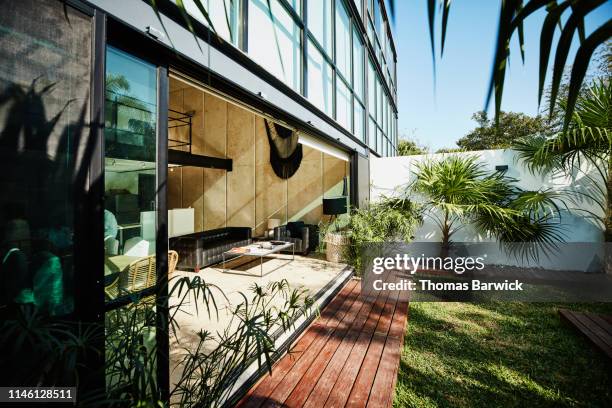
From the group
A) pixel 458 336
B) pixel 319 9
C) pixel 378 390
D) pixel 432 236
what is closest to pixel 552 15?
pixel 378 390

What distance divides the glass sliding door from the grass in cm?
184

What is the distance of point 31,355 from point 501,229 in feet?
18.8

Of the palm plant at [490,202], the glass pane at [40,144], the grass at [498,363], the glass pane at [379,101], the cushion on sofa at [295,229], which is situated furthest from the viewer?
the glass pane at [379,101]

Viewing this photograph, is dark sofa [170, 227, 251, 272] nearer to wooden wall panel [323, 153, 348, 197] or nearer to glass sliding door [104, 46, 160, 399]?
wooden wall panel [323, 153, 348, 197]

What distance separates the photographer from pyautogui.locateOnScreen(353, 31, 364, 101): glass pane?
6.33m

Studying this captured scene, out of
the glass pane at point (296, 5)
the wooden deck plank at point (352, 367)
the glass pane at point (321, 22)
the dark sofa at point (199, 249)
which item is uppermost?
the glass pane at point (321, 22)

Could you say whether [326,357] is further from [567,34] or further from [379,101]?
[379,101]

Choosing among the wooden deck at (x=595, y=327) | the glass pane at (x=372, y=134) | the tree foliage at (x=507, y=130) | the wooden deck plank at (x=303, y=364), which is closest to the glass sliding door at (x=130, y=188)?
the wooden deck plank at (x=303, y=364)

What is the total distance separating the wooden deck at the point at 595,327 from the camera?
2.66m

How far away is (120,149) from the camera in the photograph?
5.06 feet

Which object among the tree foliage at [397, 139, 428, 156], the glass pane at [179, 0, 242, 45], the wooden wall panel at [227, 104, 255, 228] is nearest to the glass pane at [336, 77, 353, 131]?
the glass pane at [179, 0, 242, 45]

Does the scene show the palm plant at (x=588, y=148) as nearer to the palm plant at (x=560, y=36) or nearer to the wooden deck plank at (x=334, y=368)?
the wooden deck plank at (x=334, y=368)

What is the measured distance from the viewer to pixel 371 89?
7.76 m

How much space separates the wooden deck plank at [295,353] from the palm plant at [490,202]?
7.47 feet
